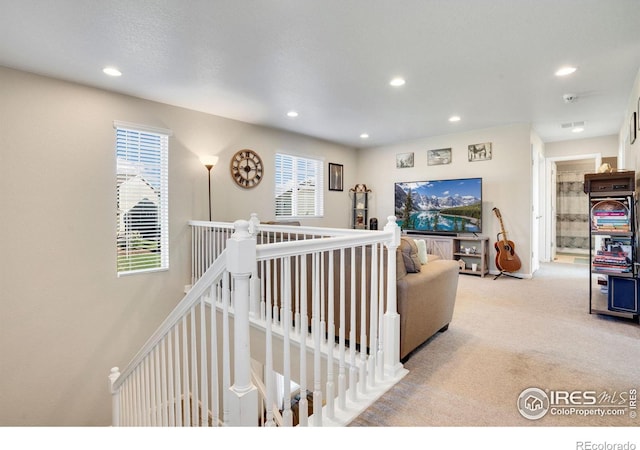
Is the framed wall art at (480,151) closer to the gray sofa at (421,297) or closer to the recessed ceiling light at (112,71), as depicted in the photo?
the gray sofa at (421,297)

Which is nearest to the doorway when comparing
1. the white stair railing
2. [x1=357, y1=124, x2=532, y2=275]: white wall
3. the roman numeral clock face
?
[x1=357, y1=124, x2=532, y2=275]: white wall

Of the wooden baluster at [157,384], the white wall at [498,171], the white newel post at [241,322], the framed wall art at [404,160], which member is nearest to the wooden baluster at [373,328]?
the white newel post at [241,322]

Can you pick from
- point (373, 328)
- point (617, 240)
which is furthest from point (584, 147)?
point (373, 328)

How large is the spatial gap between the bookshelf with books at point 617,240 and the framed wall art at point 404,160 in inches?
124

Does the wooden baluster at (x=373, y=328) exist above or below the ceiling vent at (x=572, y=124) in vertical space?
below

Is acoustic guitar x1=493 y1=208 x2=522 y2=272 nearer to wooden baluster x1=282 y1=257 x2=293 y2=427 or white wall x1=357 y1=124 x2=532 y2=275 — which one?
white wall x1=357 y1=124 x2=532 y2=275

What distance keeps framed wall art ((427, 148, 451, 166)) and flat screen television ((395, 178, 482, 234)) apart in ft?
1.33

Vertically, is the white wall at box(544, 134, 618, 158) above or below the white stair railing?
above

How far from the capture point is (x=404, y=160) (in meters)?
6.23

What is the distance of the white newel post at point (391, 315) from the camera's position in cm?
213

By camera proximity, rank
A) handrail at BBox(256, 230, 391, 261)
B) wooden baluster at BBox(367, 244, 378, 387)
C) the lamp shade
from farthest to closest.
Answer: the lamp shade
wooden baluster at BBox(367, 244, 378, 387)
handrail at BBox(256, 230, 391, 261)

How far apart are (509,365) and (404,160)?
4.57 metres

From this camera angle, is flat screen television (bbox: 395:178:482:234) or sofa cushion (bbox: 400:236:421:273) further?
flat screen television (bbox: 395:178:482:234)

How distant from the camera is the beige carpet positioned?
5.69ft
